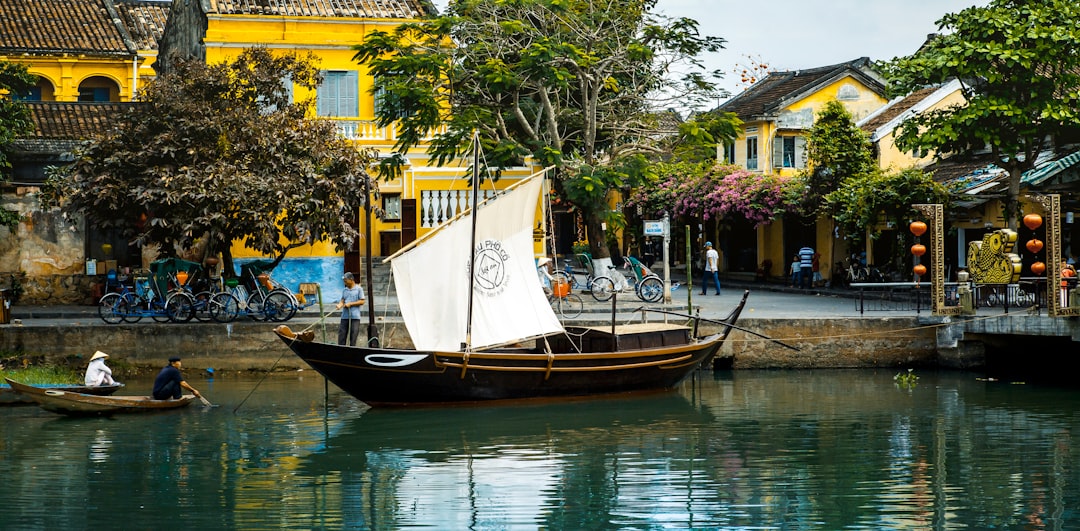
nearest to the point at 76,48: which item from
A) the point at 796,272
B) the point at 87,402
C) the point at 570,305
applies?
the point at 570,305

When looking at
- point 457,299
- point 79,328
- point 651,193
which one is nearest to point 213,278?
point 79,328

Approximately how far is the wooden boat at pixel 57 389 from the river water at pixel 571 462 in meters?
0.20

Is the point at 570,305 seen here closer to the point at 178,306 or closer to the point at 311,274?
the point at 311,274

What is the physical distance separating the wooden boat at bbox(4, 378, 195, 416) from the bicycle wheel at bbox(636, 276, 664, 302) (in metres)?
13.5

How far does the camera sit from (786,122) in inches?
1784

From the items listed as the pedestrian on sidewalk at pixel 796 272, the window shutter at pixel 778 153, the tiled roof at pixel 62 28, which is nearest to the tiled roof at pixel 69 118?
the tiled roof at pixel 62 28

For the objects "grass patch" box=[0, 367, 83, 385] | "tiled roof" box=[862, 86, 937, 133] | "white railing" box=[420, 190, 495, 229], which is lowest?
"grass patch" box=[0, 367, 83, 385]

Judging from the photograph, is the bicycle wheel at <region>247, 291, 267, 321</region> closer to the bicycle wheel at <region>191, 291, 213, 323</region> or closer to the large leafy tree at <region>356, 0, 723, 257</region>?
the bicycle wheel at <region>191, 291, 213, 323</region>

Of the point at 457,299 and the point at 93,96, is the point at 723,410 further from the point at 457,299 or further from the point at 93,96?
the point at 93,96

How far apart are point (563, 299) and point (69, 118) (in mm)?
14202

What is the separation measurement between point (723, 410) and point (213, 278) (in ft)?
41.2

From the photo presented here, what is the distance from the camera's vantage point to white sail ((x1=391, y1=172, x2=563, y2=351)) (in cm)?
2295

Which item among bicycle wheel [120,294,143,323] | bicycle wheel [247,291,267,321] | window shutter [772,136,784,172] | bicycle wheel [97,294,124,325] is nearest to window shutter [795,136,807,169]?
window shutter [772,136,784,172]

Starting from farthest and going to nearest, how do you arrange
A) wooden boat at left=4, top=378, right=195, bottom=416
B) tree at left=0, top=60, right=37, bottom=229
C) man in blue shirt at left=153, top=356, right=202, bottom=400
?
tree at left=0, top=60, right=37, bottom=229
man in blue shirt at left=153, top=356, right=202, bottom=400
wooden boat at left=4, top=378, right=195, bottom=416
